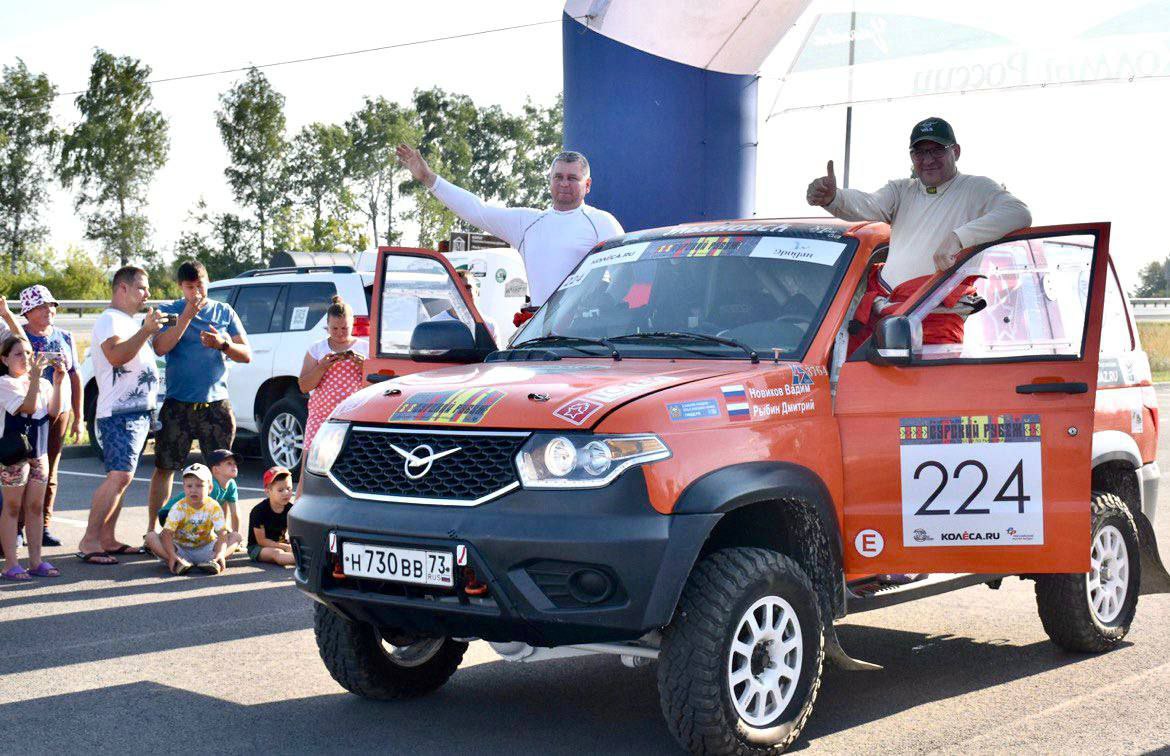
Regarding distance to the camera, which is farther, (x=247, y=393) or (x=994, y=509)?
(x=247, y=393)

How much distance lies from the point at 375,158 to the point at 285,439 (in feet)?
206

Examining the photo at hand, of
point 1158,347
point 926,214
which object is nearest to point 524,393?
point 926,214

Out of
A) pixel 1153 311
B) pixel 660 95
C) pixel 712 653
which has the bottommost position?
pixel 712 653

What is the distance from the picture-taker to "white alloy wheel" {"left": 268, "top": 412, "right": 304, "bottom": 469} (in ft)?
42.3

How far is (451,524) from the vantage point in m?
4.40

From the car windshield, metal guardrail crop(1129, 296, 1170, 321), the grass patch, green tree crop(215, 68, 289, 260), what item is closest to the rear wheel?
the car windshield

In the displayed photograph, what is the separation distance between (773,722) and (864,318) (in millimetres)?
1669

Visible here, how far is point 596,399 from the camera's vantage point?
14.6 feet

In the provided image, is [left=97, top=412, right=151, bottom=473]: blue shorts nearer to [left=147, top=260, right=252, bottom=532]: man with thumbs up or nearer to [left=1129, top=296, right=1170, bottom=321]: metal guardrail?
[left=147, top=260, right=252, bottom=532]: man with thumbs up

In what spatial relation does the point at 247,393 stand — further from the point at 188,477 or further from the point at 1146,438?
the point at 1146,438

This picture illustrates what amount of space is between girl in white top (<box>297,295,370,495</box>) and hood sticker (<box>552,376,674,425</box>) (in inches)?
175

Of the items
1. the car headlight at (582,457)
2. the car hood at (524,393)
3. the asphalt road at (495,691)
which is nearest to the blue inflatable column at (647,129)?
the asphalt road at (495,691)

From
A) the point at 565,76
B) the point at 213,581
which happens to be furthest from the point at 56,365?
the point at 565,76

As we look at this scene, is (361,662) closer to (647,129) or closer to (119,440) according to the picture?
(119,440)
